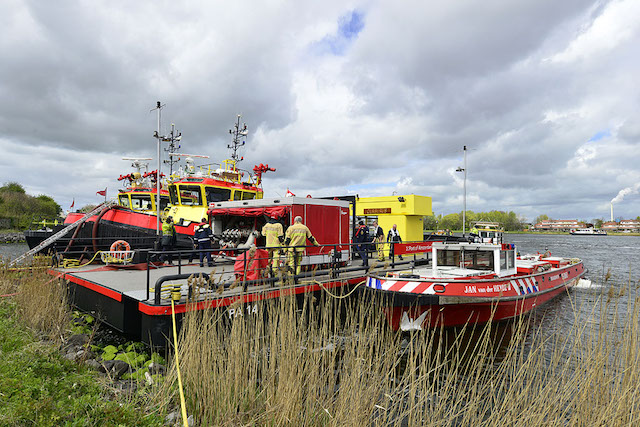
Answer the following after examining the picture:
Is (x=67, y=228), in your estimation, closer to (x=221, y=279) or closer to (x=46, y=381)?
(x=46, y=381)

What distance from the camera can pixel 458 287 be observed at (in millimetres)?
8242

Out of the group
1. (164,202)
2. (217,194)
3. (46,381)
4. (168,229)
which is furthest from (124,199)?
(46,381)

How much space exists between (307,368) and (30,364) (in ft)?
11.4

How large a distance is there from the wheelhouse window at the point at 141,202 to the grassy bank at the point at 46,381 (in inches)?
391

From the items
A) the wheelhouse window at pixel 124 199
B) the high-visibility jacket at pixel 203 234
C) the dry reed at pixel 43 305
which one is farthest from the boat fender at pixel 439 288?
the wheelhouse window at pixel 124 199

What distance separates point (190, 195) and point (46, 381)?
1107 cm

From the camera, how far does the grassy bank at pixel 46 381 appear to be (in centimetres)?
317

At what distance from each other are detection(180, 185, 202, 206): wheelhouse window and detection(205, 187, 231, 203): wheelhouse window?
333 millimetres

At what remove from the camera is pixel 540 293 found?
10.8m

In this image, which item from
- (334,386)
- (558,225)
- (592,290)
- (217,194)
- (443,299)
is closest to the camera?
(334,386)

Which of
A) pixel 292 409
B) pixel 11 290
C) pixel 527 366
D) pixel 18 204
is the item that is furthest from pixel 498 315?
pixel 18 204

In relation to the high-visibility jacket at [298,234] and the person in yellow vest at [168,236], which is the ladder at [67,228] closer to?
the person in yellow vest at [168,236]

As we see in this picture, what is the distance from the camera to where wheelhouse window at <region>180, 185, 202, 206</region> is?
565 inches

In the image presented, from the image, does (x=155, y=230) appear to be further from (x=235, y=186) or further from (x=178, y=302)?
(x=178, y=302)
